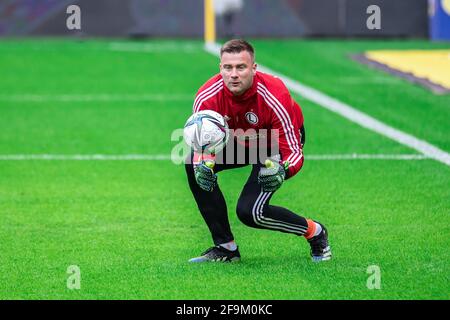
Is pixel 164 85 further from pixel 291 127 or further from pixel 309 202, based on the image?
pixel 291 127

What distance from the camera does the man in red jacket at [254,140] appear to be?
8.77 m

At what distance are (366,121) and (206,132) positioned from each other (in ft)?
29.4

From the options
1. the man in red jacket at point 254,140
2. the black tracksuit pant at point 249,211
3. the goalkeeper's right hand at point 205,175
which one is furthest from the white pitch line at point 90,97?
the goalkeeper's right hand at point 205,175

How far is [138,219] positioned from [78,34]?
19.8 m

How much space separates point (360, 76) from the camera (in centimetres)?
2269

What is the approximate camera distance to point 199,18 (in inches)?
1189

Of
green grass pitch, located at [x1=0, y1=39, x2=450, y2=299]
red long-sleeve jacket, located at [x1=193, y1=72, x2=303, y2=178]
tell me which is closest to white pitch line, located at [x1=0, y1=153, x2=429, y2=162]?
green grass pitch, located at [x1=0, y1=39, x2=450, y2=299]

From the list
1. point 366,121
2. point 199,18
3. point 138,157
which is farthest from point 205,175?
point 199,18

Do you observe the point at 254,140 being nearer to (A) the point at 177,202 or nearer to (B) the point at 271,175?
(B) the point at 271,175

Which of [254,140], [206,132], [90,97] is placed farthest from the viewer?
[90,97]

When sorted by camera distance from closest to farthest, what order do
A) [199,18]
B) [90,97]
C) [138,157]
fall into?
1. [138,157]
2. [90,97]
3. [199,18]

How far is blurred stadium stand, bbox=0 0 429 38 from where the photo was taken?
29.6 m

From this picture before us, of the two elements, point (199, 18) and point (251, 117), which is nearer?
point (251, 117)

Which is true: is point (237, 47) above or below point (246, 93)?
above
